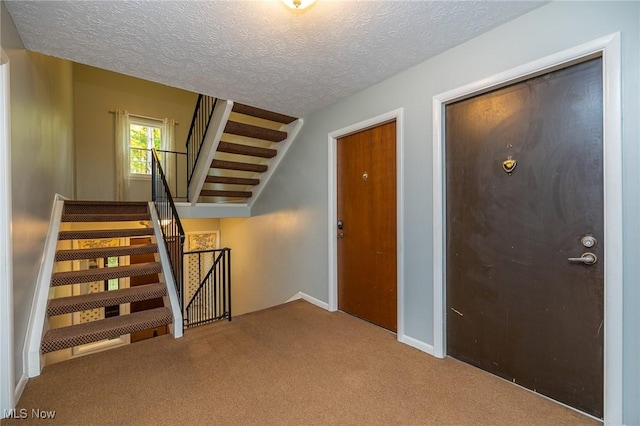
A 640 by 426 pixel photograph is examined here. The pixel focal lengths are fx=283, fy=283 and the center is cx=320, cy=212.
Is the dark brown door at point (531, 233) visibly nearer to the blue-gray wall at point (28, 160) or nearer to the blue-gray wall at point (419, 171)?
the blue-gray wall at point (419, 171)

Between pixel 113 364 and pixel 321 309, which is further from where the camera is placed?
pixel 321 309

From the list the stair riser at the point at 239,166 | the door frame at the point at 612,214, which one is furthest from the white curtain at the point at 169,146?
the door frame at the point at 612,214

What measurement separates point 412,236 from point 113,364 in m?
2.55

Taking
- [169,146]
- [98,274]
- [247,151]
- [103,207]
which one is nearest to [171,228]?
[98,274]

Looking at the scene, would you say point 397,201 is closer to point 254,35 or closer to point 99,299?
point 254,35

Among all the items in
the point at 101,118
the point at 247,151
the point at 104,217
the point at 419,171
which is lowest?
the point at 104,217

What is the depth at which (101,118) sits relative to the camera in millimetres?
5324

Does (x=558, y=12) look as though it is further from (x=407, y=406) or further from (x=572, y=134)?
(x=407, y=406)

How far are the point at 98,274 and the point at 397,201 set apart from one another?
302cm

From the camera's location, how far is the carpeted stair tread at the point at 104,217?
3316 mm

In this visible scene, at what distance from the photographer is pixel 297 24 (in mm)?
1855

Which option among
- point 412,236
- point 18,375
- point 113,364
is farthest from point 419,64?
point 18,375

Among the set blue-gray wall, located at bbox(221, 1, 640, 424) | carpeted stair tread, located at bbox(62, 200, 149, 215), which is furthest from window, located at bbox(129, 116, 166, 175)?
blue-gray wall, located at bbox(221, 1, 640, 424)

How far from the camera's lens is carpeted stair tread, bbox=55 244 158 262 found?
2.81 m
